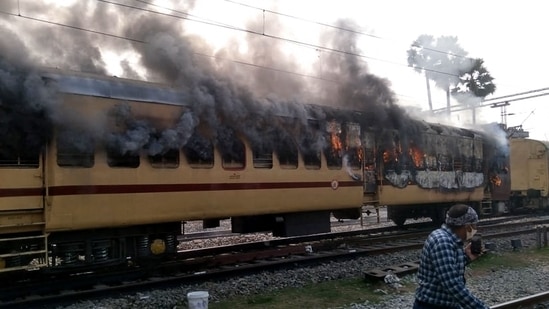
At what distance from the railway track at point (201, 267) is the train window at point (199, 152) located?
6.68ft

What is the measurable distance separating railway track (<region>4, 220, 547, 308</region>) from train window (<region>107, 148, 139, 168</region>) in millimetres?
2041

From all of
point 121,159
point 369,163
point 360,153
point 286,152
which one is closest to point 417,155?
point 369,163

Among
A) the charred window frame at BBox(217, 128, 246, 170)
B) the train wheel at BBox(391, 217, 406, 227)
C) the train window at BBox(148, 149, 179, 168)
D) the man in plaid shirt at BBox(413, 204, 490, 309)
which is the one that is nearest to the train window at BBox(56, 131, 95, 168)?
the train window at BBox(148, 149, 179, 168)

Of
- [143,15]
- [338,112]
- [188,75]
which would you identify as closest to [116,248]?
[188,75]

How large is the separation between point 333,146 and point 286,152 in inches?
65.3

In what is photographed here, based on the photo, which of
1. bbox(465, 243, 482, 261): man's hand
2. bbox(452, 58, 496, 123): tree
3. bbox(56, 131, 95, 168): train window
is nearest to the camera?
bbox(465, 243, 482, 261): man's hand

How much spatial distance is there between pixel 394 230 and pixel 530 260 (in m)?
6.04

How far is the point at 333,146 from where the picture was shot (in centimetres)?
1295

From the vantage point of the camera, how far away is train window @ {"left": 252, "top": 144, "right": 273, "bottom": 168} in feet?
37.0

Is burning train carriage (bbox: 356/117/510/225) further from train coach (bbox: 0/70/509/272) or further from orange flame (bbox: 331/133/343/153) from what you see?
orange flame (bbox: 331/133/343/153)

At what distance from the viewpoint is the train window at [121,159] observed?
359 inches

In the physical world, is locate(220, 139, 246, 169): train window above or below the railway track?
above

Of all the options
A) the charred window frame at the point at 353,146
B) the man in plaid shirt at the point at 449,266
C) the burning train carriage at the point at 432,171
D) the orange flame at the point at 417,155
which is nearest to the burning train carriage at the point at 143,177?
the charred window frame at the point at 353,146

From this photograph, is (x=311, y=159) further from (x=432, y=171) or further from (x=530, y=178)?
(x=530, y=178)
